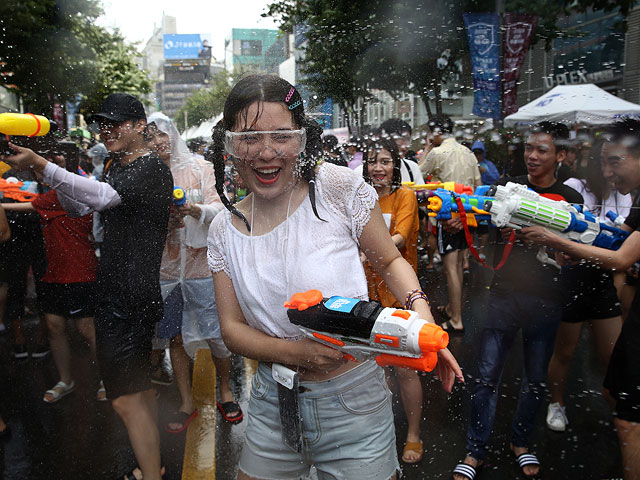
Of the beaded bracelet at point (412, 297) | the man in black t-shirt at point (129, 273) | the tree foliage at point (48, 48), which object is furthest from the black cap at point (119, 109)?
the tree foliage at point (48, 48)

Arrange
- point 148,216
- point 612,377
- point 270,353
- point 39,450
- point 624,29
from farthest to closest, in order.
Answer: point 624,29 → point 39,450 → point 148,216 → point 612,377 → point 270,353

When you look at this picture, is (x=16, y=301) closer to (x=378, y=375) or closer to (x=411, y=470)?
(x=411, y=470)

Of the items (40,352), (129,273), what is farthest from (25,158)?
(40,352)

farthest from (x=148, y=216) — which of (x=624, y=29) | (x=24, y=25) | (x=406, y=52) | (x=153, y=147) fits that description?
(x=24, y=25)

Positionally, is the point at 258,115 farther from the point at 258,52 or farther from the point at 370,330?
the point at 370,330

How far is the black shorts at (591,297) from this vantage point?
8.89ft

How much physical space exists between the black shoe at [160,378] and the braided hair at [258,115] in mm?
2878

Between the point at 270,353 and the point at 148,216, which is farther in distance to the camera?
the point at 148,216

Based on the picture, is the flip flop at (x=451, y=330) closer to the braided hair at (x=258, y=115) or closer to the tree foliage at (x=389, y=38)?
the tree foliage at (x=389, y=38)

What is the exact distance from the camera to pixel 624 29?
3672mm

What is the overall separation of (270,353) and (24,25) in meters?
9.93

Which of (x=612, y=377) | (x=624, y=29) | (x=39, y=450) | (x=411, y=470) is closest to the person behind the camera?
(x=612, y=377)

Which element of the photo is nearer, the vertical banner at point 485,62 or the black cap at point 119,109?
the black cap at point 119,109

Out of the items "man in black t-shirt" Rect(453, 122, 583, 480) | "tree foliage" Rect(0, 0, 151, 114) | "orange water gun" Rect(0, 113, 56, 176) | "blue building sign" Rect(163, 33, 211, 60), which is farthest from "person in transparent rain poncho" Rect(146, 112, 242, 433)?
"blue building sign" Rect(163, 33, 211, 60)
